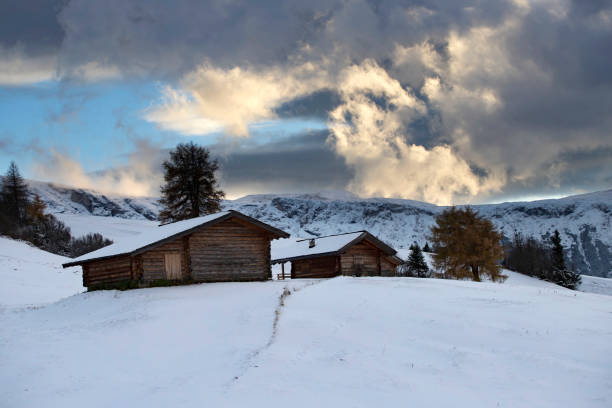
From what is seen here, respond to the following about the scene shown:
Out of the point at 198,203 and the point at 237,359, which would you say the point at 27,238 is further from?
the point at 237,359

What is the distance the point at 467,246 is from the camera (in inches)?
1822

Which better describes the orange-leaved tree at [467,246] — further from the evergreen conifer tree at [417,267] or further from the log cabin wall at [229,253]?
the log cabin wall at [229,253]

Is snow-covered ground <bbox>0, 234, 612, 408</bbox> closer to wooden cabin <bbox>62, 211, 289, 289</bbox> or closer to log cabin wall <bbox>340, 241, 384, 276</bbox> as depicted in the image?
wooden cabin <bbox>62, 211, 289, 289</bbox>

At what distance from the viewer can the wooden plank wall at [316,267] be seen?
3978 cm

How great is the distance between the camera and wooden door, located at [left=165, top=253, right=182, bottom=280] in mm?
28859

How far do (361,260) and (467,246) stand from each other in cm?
1173

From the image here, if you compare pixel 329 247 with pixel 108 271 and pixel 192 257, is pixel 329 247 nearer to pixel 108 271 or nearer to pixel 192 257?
pixel 192 257

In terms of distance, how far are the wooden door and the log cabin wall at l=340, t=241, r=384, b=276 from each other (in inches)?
564

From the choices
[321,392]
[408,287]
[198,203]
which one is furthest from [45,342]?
[198,203]

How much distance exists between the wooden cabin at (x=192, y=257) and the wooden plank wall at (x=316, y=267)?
889 cm

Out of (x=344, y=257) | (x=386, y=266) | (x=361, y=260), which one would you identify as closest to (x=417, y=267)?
(x=386, y=266)

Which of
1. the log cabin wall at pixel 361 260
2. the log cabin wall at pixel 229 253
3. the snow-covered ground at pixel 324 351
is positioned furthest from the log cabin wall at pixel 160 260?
the log cabin wall at pixel 361 260

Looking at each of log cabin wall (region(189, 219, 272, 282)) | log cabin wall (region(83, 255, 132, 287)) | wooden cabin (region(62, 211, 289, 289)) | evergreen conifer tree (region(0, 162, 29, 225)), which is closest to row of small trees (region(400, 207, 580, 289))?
log cabin wall (region(189, 219, 272, 282))

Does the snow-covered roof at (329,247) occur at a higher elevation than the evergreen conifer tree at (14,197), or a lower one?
lower
